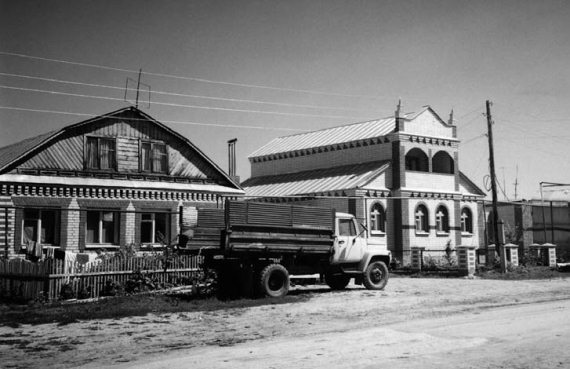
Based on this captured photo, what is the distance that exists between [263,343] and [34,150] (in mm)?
18176

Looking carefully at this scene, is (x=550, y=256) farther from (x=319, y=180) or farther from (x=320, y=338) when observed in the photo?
(x=320, y=338)

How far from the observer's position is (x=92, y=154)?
2598cm

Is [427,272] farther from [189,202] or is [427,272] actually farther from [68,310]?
[68,310]

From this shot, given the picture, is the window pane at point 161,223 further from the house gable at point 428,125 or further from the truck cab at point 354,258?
the house gable at point 428,125

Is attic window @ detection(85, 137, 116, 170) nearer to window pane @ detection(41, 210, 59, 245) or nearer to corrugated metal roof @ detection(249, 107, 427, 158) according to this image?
window pane @ detection(41, 210, 59, 245)

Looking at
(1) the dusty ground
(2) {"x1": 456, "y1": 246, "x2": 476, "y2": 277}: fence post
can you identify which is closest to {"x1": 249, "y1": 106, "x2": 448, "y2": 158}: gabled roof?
(2) {"x1": 456, "y1": 246, "x2": 476, "y2": 277}: fence post

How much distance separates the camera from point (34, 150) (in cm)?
2412

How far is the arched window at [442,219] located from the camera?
3650 centimetres

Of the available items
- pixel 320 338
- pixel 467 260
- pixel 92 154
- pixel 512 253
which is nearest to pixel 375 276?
pixel 467 260

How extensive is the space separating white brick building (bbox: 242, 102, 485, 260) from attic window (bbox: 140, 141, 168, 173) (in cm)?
826

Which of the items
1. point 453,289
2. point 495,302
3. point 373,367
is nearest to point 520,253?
point 453,289

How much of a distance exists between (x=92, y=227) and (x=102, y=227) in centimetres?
43

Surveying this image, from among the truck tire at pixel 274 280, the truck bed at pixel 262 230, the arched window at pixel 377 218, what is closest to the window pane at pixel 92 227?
the truck bed at pixel 262 230

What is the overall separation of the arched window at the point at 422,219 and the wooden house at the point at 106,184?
12.3 meters
